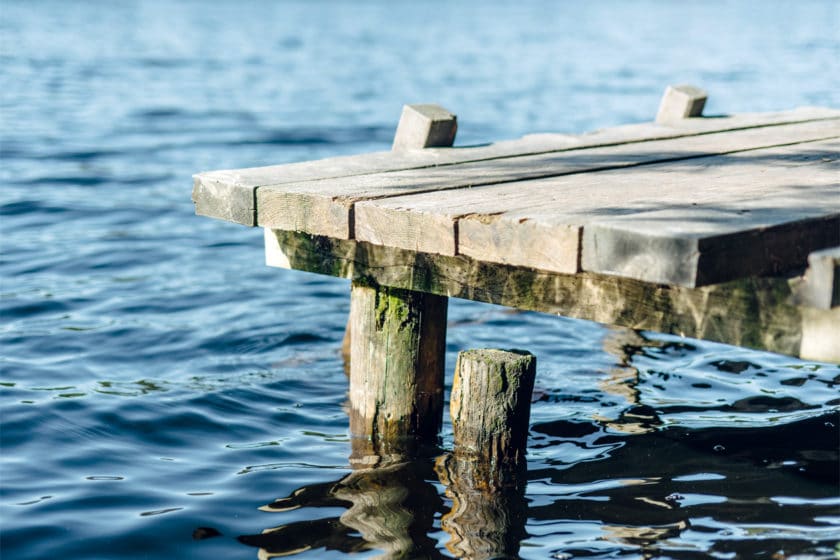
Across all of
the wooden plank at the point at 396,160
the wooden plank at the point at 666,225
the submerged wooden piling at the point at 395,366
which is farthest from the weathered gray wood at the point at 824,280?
the wooden plank at the point at 396,160

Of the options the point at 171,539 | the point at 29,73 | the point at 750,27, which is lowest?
the point at 171,539

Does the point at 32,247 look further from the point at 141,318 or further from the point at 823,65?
the point at 823,65

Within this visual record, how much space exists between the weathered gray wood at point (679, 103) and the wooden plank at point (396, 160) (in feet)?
0.44

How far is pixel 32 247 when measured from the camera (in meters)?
11.3

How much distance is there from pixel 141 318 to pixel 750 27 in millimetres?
41090

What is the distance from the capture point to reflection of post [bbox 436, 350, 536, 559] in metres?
5.19

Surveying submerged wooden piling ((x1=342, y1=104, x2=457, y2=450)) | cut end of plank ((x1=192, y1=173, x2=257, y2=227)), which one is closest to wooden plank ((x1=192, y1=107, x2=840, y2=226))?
cut end of plank ((x1=192, y1=173, x2=257, y2=227))

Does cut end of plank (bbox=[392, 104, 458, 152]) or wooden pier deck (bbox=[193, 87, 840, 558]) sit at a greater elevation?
cut end of plank (bbox=[392, 104, 458, 152])

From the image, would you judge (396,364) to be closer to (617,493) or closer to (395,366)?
(395,366)

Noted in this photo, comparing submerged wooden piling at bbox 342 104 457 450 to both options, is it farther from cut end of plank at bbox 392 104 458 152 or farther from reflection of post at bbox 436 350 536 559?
cut end of plank at bbox 392 104 458 152

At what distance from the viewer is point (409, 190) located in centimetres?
519

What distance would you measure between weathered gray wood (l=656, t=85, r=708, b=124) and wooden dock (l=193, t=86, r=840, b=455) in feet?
3.41

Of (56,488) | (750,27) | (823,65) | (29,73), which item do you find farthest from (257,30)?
(56,488)

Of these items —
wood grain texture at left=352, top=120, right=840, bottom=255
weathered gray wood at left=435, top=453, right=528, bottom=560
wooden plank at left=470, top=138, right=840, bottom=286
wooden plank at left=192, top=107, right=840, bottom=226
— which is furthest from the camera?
wooden plank at left=192, top=107, right=840, bottom=226
